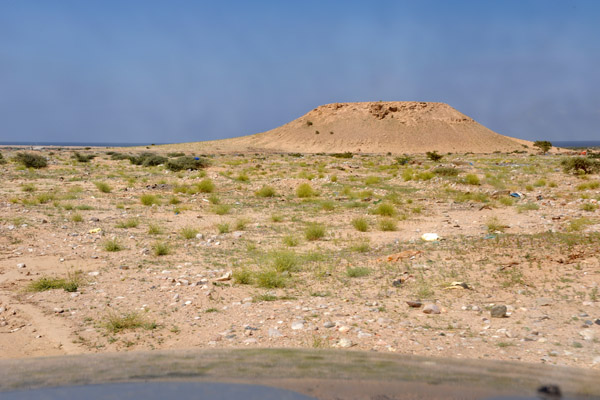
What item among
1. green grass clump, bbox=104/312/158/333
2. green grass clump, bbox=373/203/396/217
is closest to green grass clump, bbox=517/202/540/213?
green grass clump, bbox=373/203/396/217

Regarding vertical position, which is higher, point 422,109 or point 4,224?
point 422,109

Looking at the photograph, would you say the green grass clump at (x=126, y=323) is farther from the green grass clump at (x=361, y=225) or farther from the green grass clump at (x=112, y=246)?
the green grass clump at (x=361, y=225)

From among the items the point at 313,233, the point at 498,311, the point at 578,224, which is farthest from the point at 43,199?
the point at 578,224

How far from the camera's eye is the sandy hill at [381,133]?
3209 inches

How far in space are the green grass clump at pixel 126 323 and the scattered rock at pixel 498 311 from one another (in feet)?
13.2

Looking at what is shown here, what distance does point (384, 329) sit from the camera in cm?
562

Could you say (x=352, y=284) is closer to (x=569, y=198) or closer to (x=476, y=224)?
(x=476, y=224)

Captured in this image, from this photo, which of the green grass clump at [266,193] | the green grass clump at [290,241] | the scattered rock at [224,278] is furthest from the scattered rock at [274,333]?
the green grass clump at [266,193]

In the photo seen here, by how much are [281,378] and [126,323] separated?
3292mm

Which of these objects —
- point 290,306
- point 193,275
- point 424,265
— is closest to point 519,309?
point 424,265

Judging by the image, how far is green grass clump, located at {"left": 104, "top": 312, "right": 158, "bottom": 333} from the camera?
18.9 feet

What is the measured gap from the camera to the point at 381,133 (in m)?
84.4

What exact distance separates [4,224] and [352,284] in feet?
29.3

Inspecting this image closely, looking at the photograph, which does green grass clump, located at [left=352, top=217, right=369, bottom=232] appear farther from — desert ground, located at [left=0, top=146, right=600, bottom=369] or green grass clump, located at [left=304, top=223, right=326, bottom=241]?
green grass clump, located at [left=304, top=223, right=326, bottom=241]
